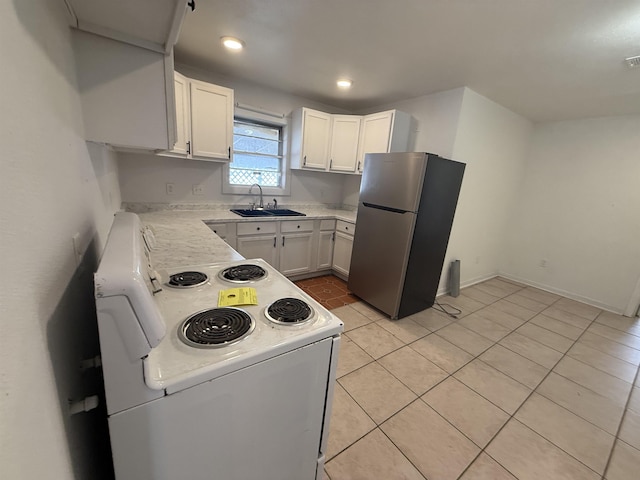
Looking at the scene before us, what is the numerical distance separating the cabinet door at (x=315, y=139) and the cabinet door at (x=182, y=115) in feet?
4.42

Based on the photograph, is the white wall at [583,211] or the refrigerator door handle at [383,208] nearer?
the refrigerator door handle at [383,208]

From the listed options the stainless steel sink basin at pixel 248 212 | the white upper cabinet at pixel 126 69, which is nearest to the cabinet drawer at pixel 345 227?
the stainless steel sink basin at pixel 248 212

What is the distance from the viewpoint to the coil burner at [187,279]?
43.2 inches

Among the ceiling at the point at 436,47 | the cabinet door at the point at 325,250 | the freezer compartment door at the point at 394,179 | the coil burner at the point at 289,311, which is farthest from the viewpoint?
the cabinet door at the point at 325,250

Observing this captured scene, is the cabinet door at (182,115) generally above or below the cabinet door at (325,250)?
above

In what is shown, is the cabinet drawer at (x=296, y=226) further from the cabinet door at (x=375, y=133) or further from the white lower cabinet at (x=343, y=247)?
the cabinet door at (x=375, y=133)

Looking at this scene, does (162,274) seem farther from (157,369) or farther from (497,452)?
(497,452)

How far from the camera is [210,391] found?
709mm

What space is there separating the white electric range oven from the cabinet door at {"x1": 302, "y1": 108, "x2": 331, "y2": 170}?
2.64 m

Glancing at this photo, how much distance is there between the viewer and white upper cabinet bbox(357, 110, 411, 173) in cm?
304

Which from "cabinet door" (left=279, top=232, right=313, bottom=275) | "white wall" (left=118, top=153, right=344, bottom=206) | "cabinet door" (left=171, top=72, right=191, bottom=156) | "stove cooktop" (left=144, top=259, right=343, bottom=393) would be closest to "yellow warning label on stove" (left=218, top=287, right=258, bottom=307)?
"stove cooktop" (left=144, top=259, right=343, bottom=393)

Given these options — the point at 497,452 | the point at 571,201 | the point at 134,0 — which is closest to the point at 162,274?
the point at 134,0

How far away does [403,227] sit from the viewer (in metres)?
2.48

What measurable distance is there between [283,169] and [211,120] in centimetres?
114
